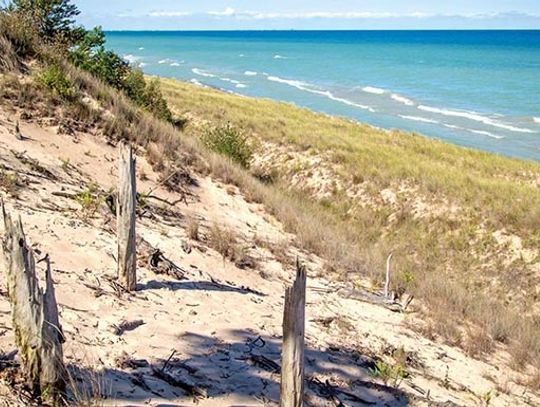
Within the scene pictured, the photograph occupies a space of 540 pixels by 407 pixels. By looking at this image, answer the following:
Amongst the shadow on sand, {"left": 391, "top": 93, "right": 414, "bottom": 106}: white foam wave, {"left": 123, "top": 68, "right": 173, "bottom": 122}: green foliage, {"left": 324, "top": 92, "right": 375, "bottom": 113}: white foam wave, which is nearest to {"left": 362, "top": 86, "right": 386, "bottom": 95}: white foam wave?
{"left": 391, "top": 93, "right": 414, "bottom": 106}: white foam wave

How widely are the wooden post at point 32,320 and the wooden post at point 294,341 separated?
154 cm

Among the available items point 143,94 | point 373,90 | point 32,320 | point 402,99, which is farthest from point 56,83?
point 373,90

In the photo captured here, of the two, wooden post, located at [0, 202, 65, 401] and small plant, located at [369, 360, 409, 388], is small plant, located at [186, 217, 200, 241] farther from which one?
wooden post, located at [0, 202, 65, 401]

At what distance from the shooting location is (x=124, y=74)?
20.9 meters

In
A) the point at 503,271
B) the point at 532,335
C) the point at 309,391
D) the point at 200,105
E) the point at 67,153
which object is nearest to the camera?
the point at 309,391

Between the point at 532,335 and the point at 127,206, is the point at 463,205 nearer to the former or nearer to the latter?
the point at 532,335

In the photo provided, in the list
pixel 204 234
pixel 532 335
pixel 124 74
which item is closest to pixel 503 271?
pixel 532 335

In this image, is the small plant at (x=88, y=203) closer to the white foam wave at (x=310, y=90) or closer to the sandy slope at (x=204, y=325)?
the sandy slope at (x=204, y=325)

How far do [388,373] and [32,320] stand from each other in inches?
160

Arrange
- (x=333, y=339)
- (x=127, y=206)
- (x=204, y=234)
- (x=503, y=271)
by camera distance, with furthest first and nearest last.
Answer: (x=503, y=271), (x=204, y=234), (x=333, y=339), (x=127, y=206)

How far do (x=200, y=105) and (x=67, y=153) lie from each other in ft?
68.0

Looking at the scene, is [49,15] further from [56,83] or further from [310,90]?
[310,90]

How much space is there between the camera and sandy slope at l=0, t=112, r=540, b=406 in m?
5.19

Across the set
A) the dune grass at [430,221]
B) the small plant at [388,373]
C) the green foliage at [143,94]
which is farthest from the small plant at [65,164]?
the green foliage at [143,94]
